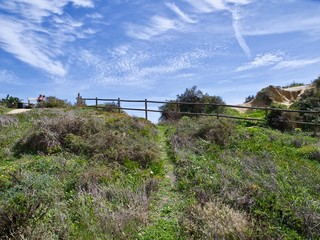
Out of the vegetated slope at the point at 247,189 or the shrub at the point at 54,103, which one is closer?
the vegetated slope at the point at 247,189

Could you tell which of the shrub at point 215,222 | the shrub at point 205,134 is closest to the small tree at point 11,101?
the shrub at point 205,134

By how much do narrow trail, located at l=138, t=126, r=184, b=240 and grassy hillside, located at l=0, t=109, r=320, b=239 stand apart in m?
0.02

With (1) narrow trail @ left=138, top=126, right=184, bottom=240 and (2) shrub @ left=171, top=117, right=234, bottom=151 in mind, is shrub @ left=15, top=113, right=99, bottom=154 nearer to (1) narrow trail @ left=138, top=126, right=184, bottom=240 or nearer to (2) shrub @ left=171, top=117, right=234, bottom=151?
(2) shrub @ left=171, top=117, right=234, bottom=151

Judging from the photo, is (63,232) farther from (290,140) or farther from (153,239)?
(290,140)

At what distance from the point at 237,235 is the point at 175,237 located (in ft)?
3.36

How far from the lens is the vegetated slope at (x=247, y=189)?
201 inches

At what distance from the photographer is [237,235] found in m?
4.81

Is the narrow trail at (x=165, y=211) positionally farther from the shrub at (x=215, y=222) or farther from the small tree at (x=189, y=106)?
the small tree at (x=189, y=106)

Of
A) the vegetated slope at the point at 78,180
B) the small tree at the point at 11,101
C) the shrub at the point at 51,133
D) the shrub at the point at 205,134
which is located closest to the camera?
the vegetated slope at the point at 78,180

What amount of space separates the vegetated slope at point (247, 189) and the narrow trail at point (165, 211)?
191mm

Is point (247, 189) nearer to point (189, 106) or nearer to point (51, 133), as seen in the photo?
point (51, 133)

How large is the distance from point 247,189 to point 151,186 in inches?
84.9

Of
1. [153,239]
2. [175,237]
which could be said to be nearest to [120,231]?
[153,239]

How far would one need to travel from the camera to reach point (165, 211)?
6.27 metres
